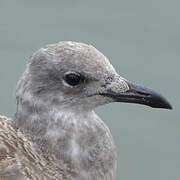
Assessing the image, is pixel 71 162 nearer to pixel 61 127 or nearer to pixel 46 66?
pixel 61 127

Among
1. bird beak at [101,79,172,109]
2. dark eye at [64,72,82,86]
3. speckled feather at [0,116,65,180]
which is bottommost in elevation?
speckled feather at [0,116,65,180]

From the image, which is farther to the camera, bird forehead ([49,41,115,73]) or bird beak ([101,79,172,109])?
bird beak ([101,79,172,109])

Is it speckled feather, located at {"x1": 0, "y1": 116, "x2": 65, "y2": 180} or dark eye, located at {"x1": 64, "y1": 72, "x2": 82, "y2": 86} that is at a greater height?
dark eye, located at {"x1": 64, "y1": 72, "x2": 82, "y2": 86}

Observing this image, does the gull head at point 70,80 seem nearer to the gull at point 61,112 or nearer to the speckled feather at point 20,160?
the gull at point 61,112

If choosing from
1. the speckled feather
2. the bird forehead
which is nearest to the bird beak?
the bird forehead

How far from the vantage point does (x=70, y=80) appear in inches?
250

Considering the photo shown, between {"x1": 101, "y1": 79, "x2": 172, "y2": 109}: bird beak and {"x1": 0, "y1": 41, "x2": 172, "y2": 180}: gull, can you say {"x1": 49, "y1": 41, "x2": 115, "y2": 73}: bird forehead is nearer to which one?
{"x1": 0, "y1": 41, "x2": 172, "y2": 180}: gull

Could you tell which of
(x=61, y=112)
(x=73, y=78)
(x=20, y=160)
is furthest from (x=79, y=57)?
(x=20, y=160)

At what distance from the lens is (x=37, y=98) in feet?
20.9

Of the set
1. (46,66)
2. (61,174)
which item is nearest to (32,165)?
(61,174)

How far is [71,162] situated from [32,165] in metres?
0.33

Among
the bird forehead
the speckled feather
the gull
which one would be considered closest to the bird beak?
the gull

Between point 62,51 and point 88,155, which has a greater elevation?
point 62,51

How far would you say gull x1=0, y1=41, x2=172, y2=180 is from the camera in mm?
6332
